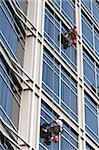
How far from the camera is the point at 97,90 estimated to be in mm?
33531

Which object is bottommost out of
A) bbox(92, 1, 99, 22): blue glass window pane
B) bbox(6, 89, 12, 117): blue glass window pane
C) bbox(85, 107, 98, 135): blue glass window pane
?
bbox(6, 89, 12, 117): blue glass window pane

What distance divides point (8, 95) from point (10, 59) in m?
1.40

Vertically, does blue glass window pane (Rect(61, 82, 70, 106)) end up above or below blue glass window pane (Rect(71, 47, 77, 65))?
below

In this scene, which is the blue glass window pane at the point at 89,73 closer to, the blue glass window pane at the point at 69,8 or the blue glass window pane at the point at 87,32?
the blue glass window pane at the point at 87,32

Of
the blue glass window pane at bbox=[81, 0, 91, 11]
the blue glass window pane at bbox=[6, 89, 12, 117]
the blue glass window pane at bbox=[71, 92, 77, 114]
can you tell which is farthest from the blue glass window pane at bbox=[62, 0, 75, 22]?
the blue glass window pane at bbox=[6, 89, 12, 117]

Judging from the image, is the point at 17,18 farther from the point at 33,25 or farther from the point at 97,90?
the point at 97,90

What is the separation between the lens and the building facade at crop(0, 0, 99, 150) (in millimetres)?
23625

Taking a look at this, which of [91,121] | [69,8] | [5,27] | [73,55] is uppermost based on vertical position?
[69,8]

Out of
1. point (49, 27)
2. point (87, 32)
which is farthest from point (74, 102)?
point (87, 32)

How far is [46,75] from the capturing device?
2711cm

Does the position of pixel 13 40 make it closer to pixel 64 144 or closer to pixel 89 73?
pixel 64 144

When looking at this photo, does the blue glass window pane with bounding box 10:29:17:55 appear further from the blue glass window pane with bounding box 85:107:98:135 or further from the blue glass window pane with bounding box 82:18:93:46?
the blue glass window pane with bounding box 82:18:93:46

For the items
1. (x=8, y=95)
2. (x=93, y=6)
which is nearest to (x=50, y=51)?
(x=8, y=95)

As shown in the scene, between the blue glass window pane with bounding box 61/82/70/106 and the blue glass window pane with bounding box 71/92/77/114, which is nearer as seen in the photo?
the blue glass window pane with bounding box 61/82/70/106
